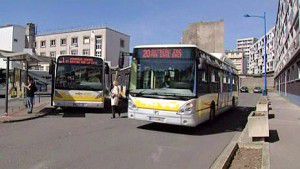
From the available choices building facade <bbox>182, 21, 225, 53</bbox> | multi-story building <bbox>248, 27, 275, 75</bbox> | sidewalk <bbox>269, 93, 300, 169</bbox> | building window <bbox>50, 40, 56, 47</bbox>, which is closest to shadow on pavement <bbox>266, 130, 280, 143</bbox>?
sidewalk <bbox>269, 93, 300, 169</bbox>

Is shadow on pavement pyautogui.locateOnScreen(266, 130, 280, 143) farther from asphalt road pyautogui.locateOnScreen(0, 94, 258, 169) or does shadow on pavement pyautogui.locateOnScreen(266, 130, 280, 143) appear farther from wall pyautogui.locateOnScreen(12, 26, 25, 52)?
wall pyautogui.locateOnScreen(12, 26, 25, 52)

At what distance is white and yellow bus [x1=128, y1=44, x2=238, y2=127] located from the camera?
42.2 ft

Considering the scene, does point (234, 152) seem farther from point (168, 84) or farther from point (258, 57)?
point (258, 57)

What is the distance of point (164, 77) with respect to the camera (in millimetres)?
13203

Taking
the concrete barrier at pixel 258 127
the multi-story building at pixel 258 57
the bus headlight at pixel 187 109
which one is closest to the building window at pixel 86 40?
the multi-story building at pixel 258 57

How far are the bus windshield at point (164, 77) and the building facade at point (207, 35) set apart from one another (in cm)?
5741

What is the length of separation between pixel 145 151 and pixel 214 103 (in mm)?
7189

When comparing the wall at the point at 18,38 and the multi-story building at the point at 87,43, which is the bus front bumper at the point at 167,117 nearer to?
the multi-story building at the point at 87,43

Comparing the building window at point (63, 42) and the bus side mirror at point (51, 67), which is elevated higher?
the building window at point (63, 42)

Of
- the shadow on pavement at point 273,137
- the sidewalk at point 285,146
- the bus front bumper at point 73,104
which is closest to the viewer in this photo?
A: the sidewalk at point 285,146

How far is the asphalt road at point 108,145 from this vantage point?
8.17 m

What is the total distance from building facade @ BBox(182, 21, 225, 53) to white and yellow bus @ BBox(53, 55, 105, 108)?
51.8 m

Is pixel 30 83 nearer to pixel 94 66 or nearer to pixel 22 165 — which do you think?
pixel 94 66

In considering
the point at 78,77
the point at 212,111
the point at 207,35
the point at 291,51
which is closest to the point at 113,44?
the point at 207,35
